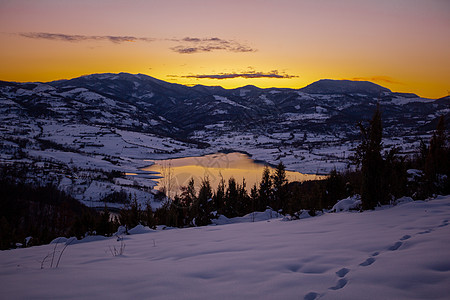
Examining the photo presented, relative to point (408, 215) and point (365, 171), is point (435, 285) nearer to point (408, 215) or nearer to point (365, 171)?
point (408, 215)

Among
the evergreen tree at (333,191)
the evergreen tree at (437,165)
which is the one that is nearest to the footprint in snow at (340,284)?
the evergreen tree at (437,165)

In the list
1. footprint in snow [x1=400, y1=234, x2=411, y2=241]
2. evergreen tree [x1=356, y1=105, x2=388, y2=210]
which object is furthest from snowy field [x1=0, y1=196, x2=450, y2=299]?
evergreen tree [x1=356, y1=105, x2=388, y2=210]

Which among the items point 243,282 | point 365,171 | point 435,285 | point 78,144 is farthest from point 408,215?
point 78,144

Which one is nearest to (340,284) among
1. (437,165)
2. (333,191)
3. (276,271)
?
(276,271)

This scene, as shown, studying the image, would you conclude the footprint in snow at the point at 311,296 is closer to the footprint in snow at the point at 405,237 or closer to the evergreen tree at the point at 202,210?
the footprint in snow at the point at 405,237

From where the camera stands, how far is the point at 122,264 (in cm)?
414

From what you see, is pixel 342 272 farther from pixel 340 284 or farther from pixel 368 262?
pixel 368 262

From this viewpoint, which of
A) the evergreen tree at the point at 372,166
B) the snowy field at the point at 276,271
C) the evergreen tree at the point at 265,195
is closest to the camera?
the snowy field at the point at 276,271

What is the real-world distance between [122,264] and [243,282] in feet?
7.06

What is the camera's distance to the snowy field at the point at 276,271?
2.55m

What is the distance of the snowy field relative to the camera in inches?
100

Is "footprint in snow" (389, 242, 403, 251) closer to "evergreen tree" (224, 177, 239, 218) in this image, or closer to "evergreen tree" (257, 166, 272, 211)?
"evergreen tree" (224, 177, 239, 218)

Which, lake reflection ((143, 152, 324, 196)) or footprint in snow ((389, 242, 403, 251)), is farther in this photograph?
lake reflection ((143, 152, 324, 196))

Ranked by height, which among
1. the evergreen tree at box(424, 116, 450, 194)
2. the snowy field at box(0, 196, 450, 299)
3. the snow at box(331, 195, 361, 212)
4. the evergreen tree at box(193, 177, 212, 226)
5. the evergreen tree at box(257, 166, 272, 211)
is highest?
the evergreen tree at box(424, 116, 450, 194)
